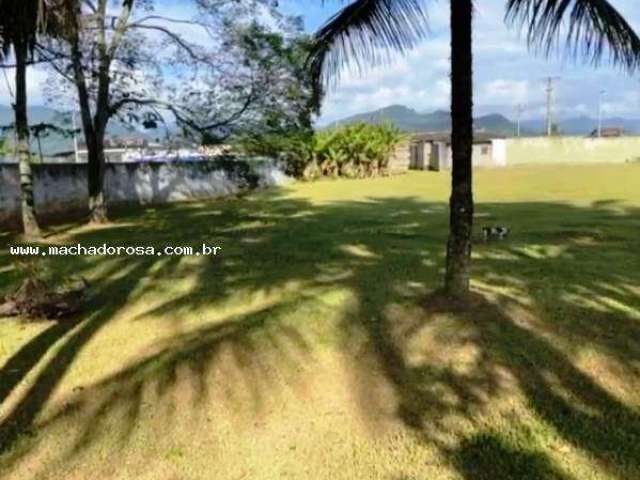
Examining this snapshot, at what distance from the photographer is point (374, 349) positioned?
5.81 meters

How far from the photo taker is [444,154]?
38.9 meters

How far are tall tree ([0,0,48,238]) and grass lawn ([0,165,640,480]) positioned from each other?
13.5 feet

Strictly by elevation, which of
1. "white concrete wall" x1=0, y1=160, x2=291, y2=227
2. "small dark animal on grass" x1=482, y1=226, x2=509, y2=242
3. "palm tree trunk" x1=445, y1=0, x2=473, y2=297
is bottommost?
"small dark animal on grass" x1=482, y1=226, x2=509, y2=242

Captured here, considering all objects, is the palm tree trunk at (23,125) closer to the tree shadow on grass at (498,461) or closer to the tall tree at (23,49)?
the tall tree at (23,49)

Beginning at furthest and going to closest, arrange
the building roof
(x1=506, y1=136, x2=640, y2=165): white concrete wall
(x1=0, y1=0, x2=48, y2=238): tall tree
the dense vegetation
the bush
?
(x1=506, y1=136, x2=640, y2=165): white concrete wall, the building roof, the bush, the dense vegetation, (x1=0, y1=0, x2=48, y2=238): tall tree

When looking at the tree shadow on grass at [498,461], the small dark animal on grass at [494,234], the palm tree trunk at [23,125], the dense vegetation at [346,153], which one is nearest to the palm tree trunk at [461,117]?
the tree shadow on grass at [498,461]

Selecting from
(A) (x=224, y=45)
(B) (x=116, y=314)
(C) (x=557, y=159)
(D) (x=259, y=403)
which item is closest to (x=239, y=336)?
(D) (x=259, y=403)

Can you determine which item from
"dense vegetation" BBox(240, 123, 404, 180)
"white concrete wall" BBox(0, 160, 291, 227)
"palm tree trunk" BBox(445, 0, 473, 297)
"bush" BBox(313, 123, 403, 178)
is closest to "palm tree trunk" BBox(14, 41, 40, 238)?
"white concrete wall" BBox(0, 160, 291, 227)

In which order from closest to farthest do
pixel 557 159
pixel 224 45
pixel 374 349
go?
pixel 374 349, pixel 224 45, pixel 557 159

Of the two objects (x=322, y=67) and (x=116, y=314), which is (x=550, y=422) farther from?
(x=116, y=314)

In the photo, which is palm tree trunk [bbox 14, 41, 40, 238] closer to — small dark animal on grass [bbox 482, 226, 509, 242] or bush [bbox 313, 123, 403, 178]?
small dark animal on grass [bbox 482, 226, 509, 242]

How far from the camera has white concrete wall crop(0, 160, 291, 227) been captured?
55.0 ft

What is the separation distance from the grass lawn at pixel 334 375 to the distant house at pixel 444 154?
2848 cm

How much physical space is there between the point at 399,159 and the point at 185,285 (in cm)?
3394
